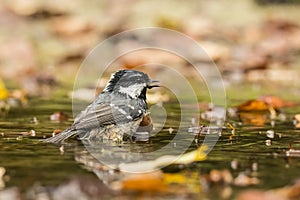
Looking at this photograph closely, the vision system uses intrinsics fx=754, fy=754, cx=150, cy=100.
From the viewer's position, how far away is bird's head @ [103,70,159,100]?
203 inches

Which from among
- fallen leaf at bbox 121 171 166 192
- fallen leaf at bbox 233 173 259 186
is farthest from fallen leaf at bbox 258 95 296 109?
fallen leaf at bbox 121 171 166 192

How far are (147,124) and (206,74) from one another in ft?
17.3

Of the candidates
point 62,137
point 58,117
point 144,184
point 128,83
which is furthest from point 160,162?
point 58,117

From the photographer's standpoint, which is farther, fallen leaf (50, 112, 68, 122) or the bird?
fallen leaf (50, 112, 68, 122)

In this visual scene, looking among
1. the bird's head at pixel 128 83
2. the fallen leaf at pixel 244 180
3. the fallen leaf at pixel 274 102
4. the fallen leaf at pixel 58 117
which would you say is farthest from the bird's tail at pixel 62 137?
the fallen leaf at pixel 274 102

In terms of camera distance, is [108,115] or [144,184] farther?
[108,115]

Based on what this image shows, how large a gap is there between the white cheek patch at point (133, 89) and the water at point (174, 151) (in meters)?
0.33

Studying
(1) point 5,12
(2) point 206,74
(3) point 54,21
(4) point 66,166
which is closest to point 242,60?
(2) point 206,74

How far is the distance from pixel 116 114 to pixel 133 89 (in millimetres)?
316

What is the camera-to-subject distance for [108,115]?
16.1ft

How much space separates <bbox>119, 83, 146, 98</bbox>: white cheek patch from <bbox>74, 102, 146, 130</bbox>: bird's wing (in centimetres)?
14

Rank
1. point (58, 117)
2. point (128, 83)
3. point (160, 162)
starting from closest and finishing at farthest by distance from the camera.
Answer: point (160, 162) < point (128, 83) < point (58, 117)

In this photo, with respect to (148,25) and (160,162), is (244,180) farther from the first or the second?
(148,25)

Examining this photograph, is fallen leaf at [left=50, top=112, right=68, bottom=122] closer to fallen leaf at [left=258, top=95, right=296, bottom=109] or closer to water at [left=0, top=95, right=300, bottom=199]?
water at [left=0, top=95, right=300, bottom=199]
